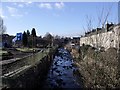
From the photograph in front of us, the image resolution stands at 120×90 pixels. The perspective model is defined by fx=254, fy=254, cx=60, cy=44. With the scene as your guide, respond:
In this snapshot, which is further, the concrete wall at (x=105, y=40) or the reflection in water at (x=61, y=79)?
the reflection in water at (x=61, y=79)

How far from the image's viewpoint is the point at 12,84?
997cm

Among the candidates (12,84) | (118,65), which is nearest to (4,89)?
(12,84)

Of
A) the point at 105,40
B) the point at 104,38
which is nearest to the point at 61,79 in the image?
the point at 105,40

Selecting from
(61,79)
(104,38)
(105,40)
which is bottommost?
(61,79)

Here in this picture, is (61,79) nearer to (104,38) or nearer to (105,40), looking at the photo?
(105,40)

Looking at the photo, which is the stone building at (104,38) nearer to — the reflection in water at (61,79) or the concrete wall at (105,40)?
the concrete wall at (105,40)

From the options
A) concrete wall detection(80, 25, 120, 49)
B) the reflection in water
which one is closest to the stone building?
concrete wall detection(80, 25, 120, 49)

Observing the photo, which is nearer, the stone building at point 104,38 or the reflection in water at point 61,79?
the stone building at point 104,38

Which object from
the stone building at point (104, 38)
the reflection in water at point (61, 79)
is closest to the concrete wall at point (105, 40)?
the stone building at point (104, 38)

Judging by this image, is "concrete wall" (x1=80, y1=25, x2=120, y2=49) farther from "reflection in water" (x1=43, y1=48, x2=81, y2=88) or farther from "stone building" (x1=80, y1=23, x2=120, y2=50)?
"reflection in water" (x1=43, y1=48, x2=81, y2=88)

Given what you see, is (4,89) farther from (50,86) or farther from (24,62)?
(50,86)

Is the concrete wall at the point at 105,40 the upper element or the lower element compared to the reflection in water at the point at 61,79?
upper

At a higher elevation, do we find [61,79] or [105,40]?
[105,40]

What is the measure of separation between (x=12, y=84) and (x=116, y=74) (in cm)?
407
